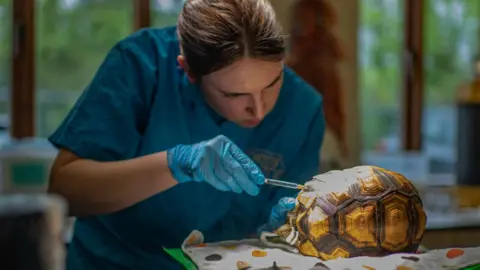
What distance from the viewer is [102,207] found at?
1.02m

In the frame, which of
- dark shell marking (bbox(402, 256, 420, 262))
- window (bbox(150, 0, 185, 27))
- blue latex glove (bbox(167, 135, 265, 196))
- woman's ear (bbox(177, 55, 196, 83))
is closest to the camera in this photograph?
dark shell marking (bbox(402, 256, 420, 262))

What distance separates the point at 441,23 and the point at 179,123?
6.08 feet

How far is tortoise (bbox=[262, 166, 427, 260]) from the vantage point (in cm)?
89

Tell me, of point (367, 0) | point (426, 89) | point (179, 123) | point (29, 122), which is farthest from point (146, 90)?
point (426, 89)

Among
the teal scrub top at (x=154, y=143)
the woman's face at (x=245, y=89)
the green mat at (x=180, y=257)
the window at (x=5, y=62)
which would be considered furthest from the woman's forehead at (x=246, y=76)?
the window at (x=5, y=62)

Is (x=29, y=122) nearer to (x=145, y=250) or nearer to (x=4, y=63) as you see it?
(x=4, y=63)

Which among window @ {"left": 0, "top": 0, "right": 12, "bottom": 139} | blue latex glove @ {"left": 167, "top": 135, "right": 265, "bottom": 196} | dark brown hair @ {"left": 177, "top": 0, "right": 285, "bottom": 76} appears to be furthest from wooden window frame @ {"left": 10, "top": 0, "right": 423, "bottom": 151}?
blue latex glove @ {"left": 167, "top": 135, "right": 265, "bottom": 196}

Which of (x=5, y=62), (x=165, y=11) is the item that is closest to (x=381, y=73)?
(x=165, y=11)

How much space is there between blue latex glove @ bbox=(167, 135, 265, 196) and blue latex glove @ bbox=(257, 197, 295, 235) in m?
0.06

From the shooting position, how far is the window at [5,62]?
1.37m

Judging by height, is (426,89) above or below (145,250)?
above

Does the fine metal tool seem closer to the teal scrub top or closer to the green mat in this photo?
the teal scrub top

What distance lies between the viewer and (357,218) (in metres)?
0.90

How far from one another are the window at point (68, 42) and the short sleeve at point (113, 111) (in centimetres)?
13
